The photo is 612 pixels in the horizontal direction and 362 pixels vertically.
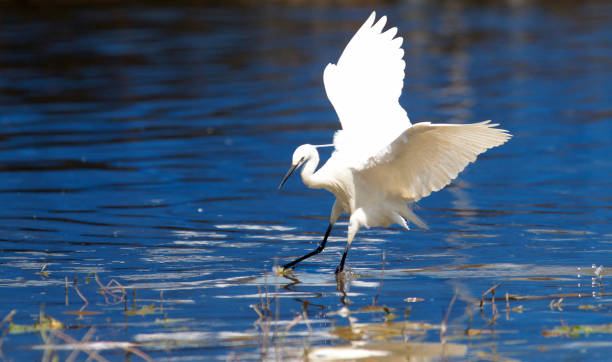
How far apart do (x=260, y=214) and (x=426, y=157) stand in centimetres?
301

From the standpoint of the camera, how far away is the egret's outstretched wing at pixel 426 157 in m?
7.20

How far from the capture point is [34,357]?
5754 mm

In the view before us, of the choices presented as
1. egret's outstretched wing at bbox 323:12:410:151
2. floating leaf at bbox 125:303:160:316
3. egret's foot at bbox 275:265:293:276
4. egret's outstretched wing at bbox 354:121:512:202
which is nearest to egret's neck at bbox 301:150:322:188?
egret's outstretched wing at bbox 354:121:512:202

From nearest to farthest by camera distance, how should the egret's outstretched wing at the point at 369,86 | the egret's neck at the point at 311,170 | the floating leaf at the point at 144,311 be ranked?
the floating leaf at the point at 144,311 < the egret's neck at the point at 311,170 < the egret's outstretched wing at the point at 369,86

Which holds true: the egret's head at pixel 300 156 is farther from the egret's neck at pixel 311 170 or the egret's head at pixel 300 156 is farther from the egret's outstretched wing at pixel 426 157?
the egret's outstretched wing at pixel 426 157

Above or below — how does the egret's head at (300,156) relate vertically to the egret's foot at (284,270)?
above

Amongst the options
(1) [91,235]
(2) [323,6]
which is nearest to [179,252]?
(1) [91,235]

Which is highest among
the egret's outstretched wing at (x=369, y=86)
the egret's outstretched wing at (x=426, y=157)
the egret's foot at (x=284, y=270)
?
the egret's outstretched wing at (x=369, y=86)

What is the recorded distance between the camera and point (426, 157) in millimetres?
7578

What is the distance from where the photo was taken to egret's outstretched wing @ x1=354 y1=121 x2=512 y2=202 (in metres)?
7.20

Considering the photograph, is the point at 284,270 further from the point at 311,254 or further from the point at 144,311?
the point at 144,311

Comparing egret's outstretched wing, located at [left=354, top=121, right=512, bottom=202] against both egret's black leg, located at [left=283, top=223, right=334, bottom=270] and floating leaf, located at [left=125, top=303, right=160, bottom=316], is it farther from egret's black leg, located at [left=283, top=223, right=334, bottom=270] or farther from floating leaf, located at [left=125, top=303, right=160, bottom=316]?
floating leaf, located at [left=125, top=303, right=160, bottom=316]

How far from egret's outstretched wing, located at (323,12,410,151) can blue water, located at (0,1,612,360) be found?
3.42 ft

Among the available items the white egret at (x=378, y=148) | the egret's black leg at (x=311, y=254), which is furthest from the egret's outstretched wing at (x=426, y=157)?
the egret's black leg at (x=311, y=254)
